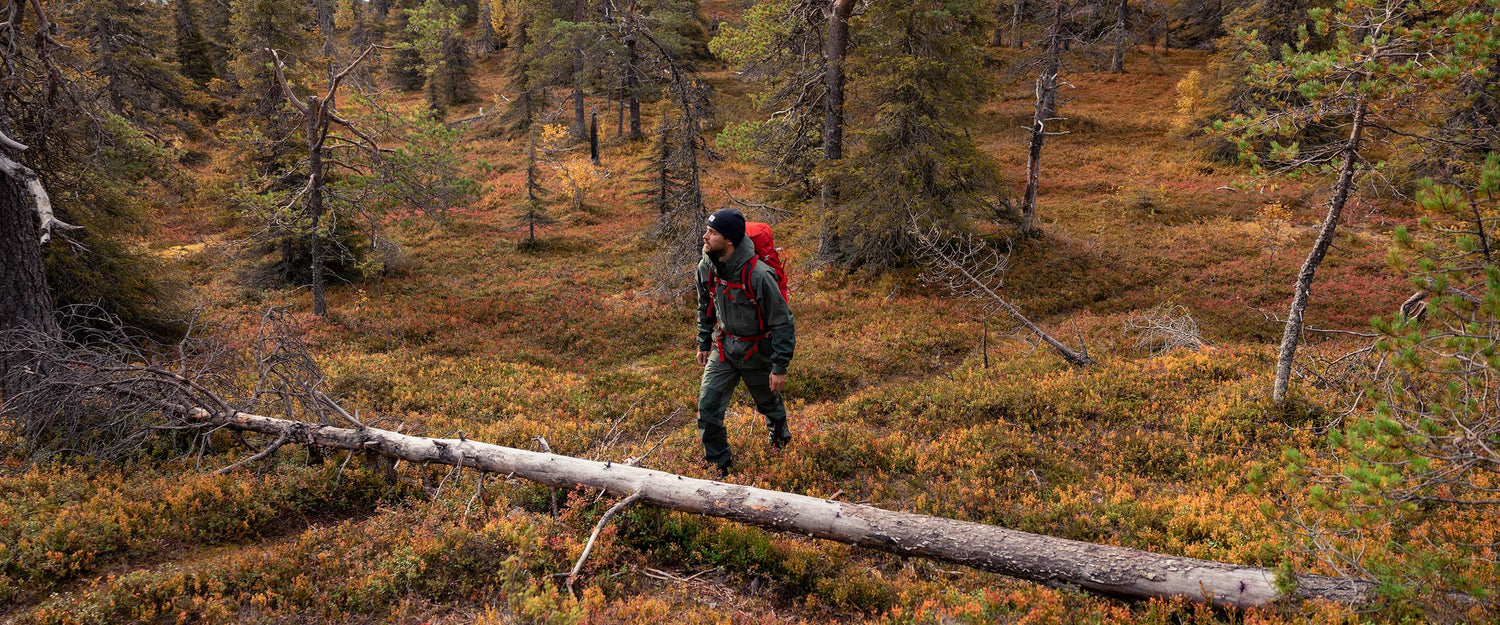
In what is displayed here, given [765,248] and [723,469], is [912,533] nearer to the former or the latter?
[723,469]

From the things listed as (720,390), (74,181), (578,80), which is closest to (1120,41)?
(578,80)

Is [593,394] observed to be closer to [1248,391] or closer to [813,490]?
[813,490]

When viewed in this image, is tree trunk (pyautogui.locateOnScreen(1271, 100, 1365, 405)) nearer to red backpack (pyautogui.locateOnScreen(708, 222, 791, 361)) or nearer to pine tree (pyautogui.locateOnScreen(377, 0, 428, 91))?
red backpack (pyautogui.locateOnScreen(708, 222, 791, 361))

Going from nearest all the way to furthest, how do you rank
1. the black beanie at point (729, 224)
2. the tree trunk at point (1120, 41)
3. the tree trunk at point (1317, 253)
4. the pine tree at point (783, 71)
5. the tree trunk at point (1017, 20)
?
the black beanie at point (729, 224)
the tree trunk at point (1317, 253)
the pine tree at point (783, 71)
the tree trunk at point (1120, 41)
the tree trunk at point (1017, 20)

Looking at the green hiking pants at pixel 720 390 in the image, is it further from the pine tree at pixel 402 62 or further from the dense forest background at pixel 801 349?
the pine tree at pixel 402 62

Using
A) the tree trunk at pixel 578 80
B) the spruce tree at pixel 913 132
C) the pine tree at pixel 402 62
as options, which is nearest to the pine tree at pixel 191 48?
the pine tree at pixel 402 62

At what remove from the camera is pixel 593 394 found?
10734mm

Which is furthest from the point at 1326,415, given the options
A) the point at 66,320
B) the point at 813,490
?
the point at 66,320

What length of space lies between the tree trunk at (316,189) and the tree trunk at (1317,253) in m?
17.6

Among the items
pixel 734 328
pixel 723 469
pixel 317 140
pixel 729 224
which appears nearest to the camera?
pixel 729 224

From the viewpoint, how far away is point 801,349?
12969 millimetres

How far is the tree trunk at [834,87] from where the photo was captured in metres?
16.7

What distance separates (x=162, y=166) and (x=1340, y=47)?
17.1m

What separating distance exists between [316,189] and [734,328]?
42.9 feet
